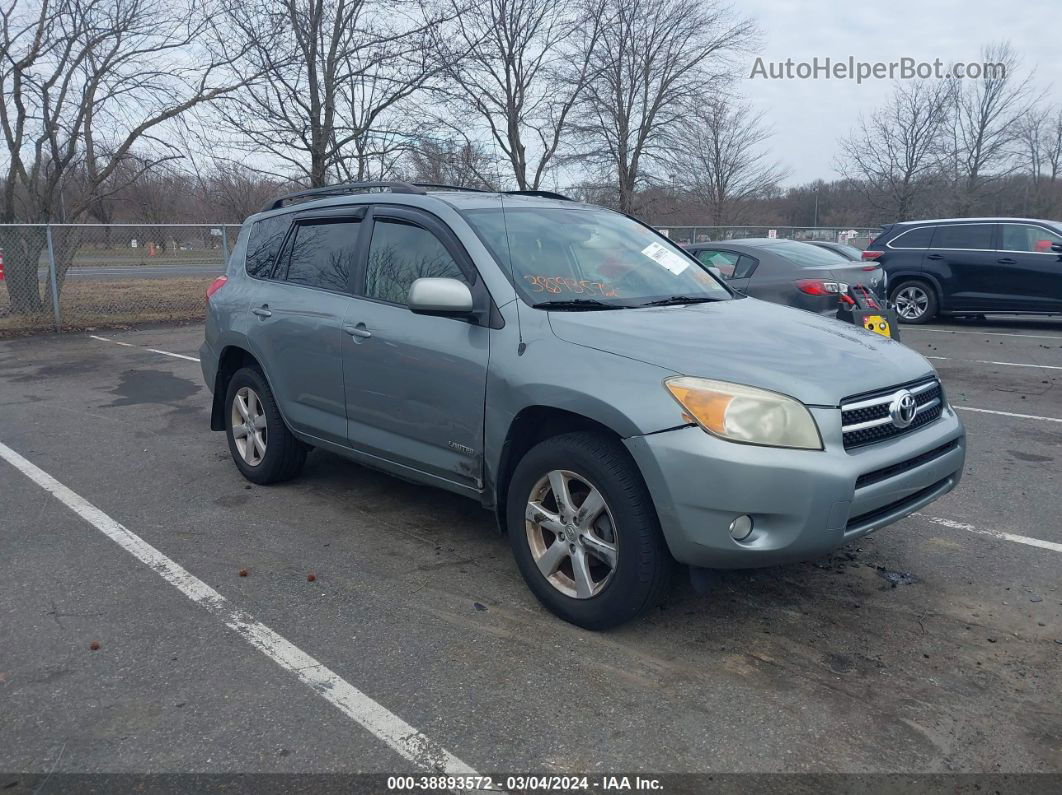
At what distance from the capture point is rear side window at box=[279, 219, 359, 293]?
4.69m

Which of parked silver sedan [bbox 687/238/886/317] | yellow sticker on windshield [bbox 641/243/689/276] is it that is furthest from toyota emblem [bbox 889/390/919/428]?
parked silver sedan [bbox 687/238/886/317]

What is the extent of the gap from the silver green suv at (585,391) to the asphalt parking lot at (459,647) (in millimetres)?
375

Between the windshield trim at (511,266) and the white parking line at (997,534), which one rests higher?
the windshield trim at (511,266)

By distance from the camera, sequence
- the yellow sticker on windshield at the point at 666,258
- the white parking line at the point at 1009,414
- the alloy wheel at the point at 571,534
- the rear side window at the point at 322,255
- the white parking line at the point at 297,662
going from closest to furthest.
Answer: the white parking line at the point at 297,662 < the alloy wheel at the point at 571,534 < the yellow sticker on windshield at the point at 666,258 < the rear side window at the point at 322,255 < the white parking line at the point at 1009,414

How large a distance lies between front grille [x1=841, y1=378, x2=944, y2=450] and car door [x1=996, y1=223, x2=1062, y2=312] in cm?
1077

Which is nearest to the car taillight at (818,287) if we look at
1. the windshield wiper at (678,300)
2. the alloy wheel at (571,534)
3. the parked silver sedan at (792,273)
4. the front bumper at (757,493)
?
the parked silver sedan at (792,273)

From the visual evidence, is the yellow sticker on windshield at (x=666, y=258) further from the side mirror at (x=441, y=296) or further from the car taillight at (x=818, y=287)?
the car taillight at (x=818, y=287)

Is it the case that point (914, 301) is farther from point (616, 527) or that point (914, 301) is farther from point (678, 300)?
point (616, 527)

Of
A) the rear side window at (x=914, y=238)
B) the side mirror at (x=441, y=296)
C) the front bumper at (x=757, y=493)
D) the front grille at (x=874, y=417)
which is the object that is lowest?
the front bumper at (x=757, y=493)

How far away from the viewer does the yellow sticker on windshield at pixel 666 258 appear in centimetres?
451

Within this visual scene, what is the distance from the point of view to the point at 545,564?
3.51 meters

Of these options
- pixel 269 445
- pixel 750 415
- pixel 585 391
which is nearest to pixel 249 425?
pixel 269 445

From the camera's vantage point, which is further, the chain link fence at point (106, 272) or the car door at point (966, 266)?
the chain link fence at point (106, 272)

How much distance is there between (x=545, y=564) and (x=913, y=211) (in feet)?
124
